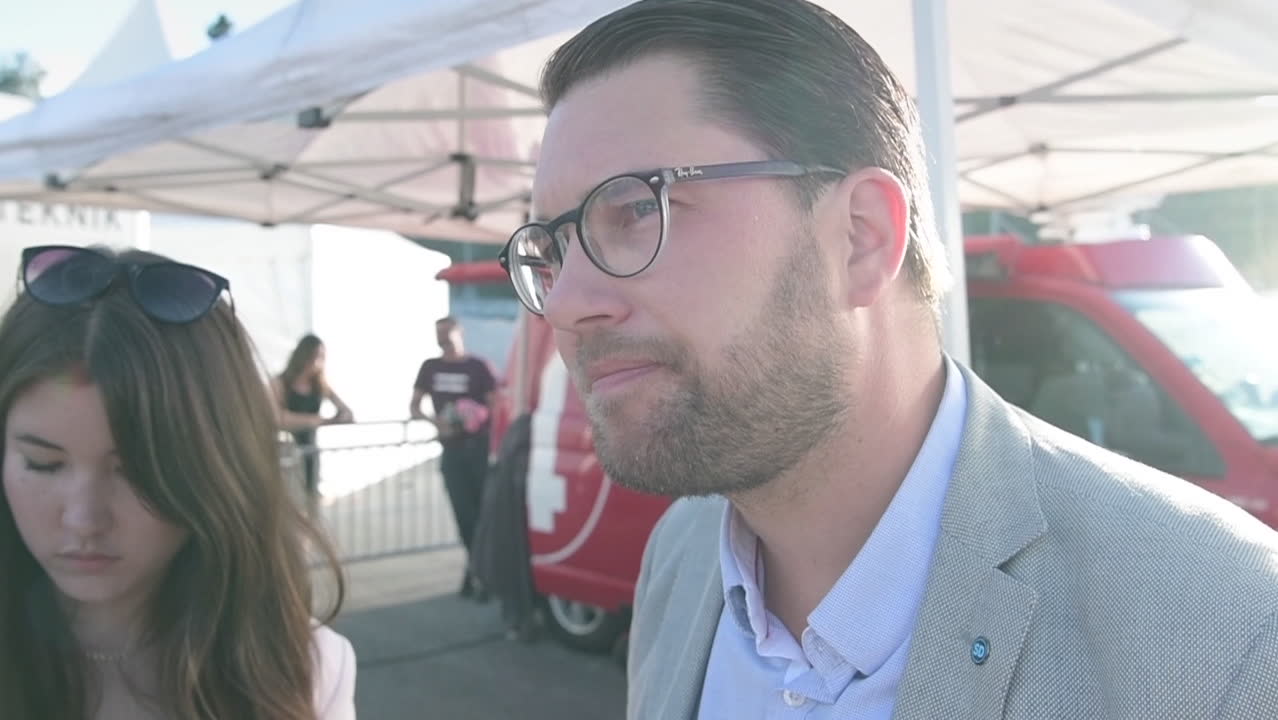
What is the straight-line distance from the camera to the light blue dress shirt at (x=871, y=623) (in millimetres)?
1068

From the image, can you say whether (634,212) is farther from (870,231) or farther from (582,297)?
(870,231)

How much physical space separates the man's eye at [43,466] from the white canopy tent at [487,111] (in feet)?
4.76

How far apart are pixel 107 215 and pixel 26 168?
6.29 meters

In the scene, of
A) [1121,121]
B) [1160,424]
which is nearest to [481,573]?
[1160,424]

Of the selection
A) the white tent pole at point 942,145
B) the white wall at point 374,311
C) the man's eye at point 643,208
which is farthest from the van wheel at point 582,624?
the white wall at point 374,311

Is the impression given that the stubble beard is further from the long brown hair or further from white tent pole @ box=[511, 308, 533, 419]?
white tent pole @ box=[511, 308, 533, 419]

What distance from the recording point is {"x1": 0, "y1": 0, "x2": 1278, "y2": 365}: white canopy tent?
2496 millimetres

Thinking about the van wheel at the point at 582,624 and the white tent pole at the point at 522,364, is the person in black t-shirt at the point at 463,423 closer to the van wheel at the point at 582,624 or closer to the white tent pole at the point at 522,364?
the white tent pole at the point at 522,364

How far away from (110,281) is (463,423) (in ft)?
16.0

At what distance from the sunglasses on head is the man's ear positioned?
113cm

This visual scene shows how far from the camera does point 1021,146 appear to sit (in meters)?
5.23

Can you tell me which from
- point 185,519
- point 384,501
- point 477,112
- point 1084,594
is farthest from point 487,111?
point 1084,594

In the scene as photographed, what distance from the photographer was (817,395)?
3.59 ft

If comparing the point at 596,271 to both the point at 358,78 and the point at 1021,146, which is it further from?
the point at 1021,146
